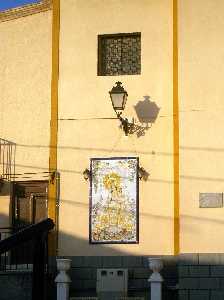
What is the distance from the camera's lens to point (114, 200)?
13.1 m

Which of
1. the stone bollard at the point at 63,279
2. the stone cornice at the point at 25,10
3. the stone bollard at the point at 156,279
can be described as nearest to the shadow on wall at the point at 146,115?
the stone bollard at the point at 156,279

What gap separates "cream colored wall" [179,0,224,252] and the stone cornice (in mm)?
3307

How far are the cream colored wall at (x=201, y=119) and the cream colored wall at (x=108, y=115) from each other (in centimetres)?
59

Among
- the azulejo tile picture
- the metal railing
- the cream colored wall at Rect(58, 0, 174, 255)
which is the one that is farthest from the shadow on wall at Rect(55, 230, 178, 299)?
the metal railing

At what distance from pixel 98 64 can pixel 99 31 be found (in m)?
0.71

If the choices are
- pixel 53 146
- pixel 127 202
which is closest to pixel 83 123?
pixel 53 146

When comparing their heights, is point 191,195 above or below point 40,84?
below

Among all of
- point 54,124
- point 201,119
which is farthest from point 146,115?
point 54,124

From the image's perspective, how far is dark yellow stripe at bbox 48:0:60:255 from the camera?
13.2m

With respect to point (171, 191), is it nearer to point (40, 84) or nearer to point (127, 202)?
point (127, 202)

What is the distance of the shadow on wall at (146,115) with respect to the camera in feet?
43.1

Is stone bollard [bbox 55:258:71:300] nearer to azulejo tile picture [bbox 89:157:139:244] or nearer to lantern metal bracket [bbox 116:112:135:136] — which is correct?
azulejo tile picture [bbox 89:157:139:244]

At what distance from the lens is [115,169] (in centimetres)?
1318

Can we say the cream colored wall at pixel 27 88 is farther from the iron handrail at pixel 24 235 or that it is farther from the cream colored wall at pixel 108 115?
the iron handrail at pixel 24 235
